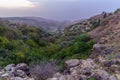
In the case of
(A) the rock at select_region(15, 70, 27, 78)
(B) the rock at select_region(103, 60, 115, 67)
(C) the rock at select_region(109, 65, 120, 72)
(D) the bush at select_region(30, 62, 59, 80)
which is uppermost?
(B) the rock at select_region(103, 60, 115, 67)

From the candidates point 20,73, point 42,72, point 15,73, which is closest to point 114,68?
point 42,72

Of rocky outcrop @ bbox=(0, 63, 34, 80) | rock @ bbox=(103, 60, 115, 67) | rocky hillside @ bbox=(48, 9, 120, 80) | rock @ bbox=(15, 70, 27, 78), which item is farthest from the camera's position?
rock @ bbox=(103, 60, 115, 67)

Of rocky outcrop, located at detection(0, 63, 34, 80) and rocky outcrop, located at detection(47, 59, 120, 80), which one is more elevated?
rocky outcrop, located at detection(47, 59, 120, 80)

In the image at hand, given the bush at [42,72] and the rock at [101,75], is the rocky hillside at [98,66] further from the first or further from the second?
the bush at [42,72]

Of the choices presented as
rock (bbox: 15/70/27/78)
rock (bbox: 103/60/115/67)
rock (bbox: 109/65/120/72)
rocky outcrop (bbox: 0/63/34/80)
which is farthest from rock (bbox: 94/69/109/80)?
rock (bbox: 15/70/27/78)

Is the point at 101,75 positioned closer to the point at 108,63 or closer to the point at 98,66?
the point at 98,66

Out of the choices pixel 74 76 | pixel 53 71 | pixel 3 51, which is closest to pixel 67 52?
pixel 3 51

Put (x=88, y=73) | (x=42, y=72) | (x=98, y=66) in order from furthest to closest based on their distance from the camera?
(x=42, y=72), (x=98, y=66), (x=88, y=73)

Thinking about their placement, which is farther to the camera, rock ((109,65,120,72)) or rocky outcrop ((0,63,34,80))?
rock ((109,65,120,72))

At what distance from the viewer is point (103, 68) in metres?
16.2

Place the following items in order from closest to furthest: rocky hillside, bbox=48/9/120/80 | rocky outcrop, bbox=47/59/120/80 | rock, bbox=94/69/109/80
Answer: rock, bbox=94/69/109/80 → rocky outcrop, bbox=47/59/120/80 → rocky hillside, bbox=48/9/120/80

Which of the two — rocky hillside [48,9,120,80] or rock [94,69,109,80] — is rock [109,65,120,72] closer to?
rocky hillside [48,9,120,80]

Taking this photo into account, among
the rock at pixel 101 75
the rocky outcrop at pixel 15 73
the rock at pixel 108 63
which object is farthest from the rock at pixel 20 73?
the rock at pixel 108 63

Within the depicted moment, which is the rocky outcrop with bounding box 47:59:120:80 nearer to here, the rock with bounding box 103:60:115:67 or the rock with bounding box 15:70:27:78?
the rock with bounding box 103:60:115:67
